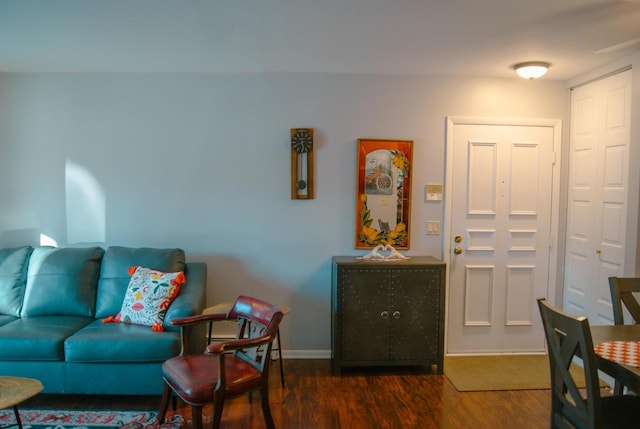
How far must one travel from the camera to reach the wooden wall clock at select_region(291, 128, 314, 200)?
3.75 meters

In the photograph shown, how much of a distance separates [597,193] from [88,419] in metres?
3.90

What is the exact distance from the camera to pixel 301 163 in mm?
3795

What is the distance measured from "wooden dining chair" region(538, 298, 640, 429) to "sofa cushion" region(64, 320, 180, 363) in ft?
7.14

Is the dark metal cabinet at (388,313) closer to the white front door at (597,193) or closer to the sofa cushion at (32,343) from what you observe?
the white front door at (597,193)

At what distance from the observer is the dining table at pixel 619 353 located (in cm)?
169

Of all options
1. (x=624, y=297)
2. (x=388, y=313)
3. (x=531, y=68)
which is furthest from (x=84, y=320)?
(x=531, y=68)

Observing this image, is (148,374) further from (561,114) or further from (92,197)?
(561,114)

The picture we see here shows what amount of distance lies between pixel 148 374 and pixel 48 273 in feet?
3.96

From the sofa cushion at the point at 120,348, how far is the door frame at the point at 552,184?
7.43ft

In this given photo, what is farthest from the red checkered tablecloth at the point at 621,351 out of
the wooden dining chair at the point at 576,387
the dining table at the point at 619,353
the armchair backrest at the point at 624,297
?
the armchair backrest at the point at 624,297

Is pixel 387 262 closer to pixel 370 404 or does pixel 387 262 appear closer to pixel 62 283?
pixel 370 404

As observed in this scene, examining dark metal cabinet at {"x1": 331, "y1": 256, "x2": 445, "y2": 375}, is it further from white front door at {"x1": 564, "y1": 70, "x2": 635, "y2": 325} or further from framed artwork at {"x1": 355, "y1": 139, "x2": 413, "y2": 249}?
white front door at {"x1": 564, "y1": 70, "x2": 635, "y2": 325}

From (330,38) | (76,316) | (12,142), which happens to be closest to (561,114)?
(330,38)

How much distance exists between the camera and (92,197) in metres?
3.79
